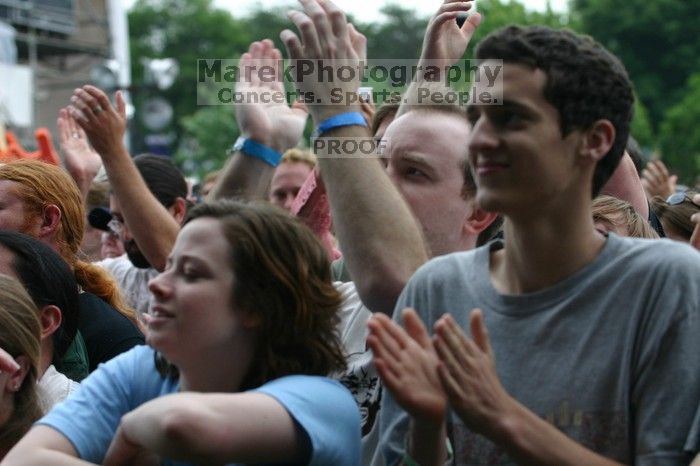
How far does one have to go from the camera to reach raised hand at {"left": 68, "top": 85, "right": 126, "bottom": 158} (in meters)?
4.44

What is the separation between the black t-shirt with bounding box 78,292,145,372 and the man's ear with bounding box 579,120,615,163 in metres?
2.17

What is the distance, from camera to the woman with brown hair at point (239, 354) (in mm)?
2660

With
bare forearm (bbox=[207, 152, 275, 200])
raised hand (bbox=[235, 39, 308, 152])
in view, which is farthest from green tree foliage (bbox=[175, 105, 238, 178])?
bare forearm (bbox=[207, 152, 275, 200])

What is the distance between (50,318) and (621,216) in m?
1.84

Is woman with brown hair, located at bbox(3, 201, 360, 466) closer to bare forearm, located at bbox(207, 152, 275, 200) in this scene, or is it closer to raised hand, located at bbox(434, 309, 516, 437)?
raised hand, located at bbox(434, 309, 516, 437)

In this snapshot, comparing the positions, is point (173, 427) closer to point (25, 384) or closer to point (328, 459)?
point (328, 459)

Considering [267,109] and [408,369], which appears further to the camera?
[267,109]

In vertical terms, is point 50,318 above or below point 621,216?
below

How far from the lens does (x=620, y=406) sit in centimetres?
250

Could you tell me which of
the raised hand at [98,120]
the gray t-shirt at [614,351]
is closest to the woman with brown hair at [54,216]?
the raised hand at [98,120]

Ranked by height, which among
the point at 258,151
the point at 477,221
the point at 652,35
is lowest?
the point at 477,221

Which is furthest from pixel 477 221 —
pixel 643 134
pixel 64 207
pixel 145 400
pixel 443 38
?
pixel 643 134

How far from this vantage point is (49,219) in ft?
15.8

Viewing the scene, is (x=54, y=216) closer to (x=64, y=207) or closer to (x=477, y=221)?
(x=64, y=207)
